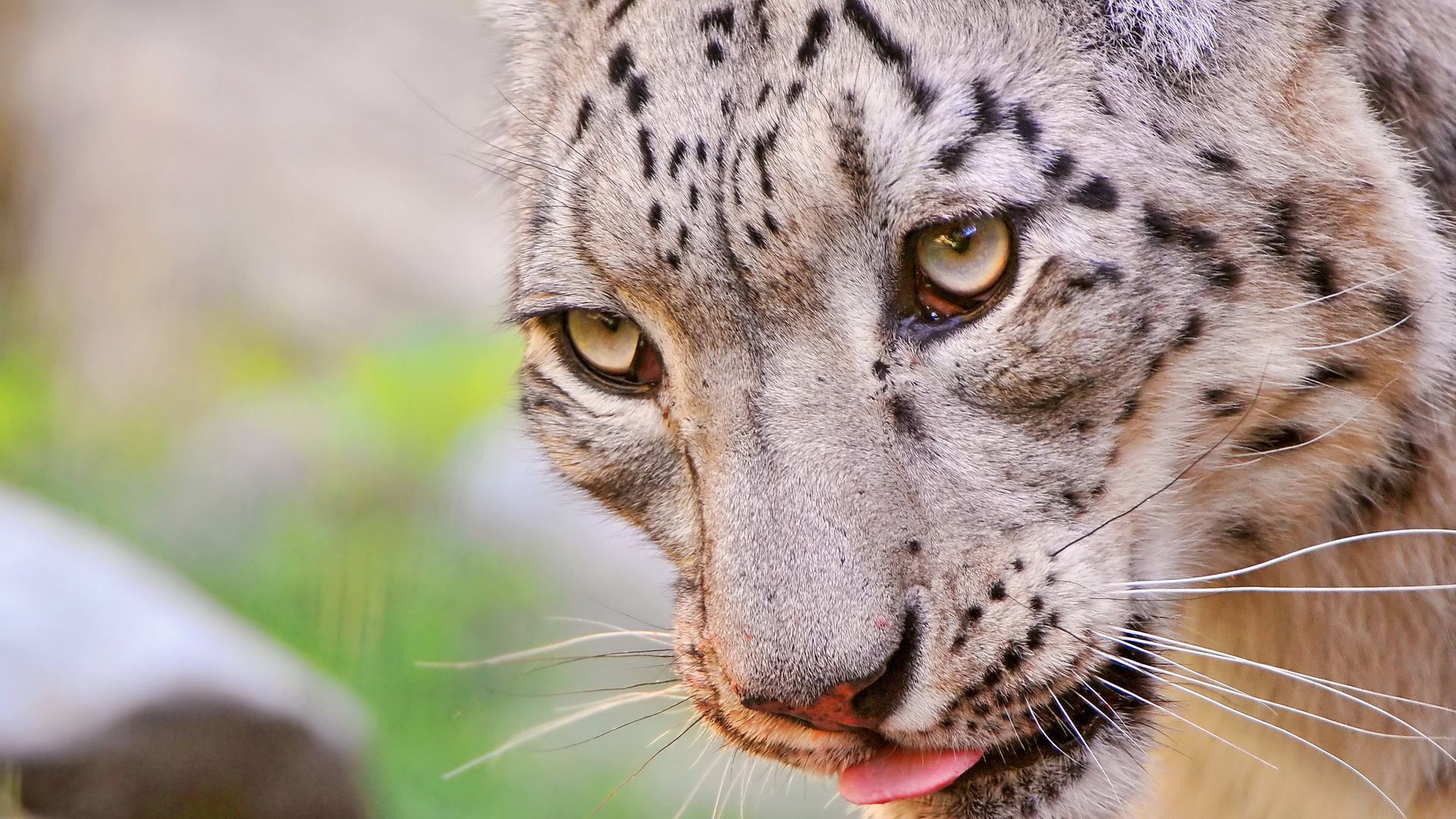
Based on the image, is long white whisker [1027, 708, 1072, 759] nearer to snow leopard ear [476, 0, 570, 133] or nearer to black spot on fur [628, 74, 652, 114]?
black spot on fur [628, 74, 652, 114]

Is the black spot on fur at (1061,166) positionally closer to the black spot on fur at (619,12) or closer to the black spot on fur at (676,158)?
the black spot on fur at (676,158)

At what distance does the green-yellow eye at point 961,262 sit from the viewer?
2.19m

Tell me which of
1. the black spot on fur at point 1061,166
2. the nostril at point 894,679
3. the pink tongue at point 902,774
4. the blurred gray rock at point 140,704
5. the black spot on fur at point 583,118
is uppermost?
the black spot on fur at point 583,118

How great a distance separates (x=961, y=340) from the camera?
2199mm

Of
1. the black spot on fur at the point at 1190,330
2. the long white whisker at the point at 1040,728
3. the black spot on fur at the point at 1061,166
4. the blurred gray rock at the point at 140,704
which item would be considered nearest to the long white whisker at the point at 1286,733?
the long white whisker at the point at 1040,728

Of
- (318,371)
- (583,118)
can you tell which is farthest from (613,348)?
(318,371)

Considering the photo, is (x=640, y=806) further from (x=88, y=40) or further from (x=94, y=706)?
(x=88, y=40)

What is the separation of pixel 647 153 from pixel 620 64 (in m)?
0.23

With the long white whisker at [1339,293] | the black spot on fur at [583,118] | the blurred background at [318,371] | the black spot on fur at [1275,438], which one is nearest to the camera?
the long white whisker at [1339,293]

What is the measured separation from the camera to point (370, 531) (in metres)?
7.09

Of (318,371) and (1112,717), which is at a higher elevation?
(318,371)

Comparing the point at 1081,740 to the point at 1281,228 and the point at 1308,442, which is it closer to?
the point at 1308,442

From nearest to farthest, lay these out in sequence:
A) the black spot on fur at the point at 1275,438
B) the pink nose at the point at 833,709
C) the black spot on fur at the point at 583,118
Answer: the pink nose at the point at 833,709
the black spot on fur at the point at 1275,438
the black spot on fur at the point at 583,118

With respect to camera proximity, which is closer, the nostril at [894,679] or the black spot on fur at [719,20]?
the nostril at [894,679]
